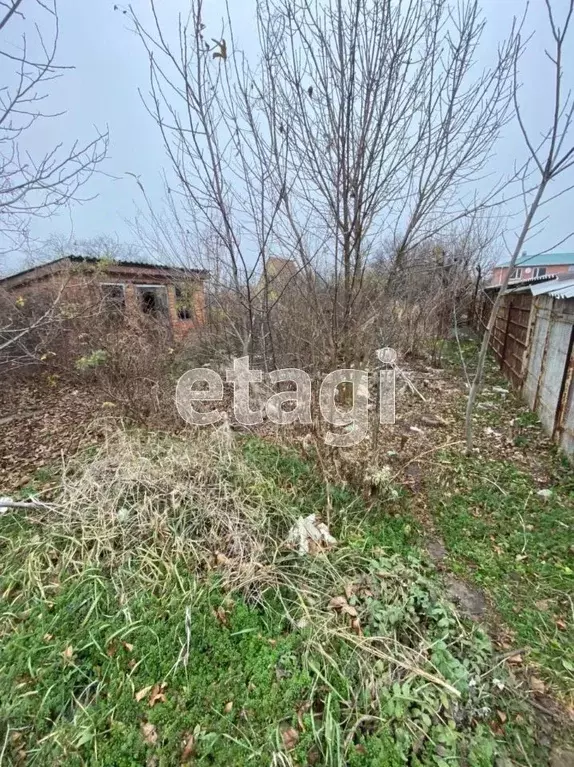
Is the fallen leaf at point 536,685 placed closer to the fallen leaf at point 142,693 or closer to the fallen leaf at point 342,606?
the fallen leaf at point 342,606

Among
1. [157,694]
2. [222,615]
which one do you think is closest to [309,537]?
[222,615]

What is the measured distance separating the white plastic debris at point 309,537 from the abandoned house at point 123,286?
5.42 m

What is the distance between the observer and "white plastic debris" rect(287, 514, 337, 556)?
2.40 meters

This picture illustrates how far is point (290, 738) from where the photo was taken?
152cm

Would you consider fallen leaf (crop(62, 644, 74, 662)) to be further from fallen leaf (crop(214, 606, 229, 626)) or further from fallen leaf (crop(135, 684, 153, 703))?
fallen leaf (crop(214, 606, 229, 626))

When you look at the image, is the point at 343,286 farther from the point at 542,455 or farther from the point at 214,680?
the point at 214,680

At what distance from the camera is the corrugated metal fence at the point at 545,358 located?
379cm

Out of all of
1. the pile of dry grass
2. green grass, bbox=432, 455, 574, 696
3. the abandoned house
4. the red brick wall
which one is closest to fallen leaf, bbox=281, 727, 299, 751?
the pile of dry grass

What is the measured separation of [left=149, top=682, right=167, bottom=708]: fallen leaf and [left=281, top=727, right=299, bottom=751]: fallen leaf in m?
0.63

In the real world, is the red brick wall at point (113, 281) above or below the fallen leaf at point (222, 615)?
above

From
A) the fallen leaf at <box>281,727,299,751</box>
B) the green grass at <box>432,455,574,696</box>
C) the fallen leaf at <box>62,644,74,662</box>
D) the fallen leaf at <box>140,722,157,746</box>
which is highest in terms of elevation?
the fallen leaf at <box>62,644,74,662</box>

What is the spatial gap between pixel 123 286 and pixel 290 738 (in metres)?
9.71

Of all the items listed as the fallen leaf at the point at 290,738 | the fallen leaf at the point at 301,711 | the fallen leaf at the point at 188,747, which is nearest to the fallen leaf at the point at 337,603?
the fallen leaf at the point at 301,711

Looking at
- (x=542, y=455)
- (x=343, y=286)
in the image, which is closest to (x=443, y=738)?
(x=542, y=455)
